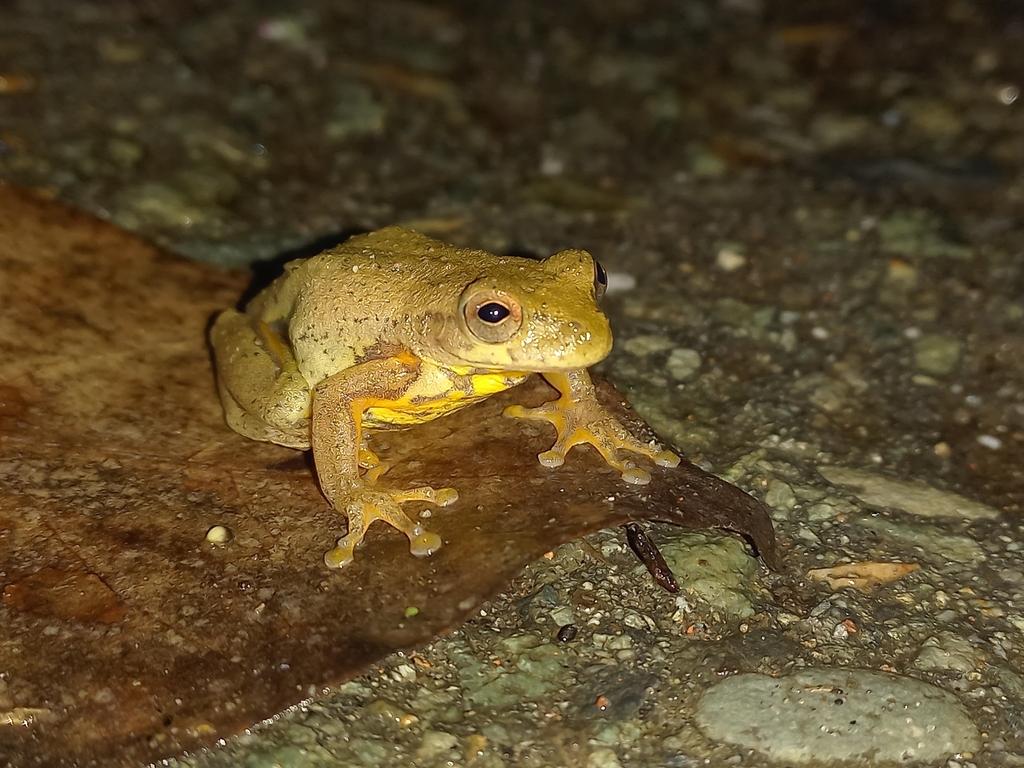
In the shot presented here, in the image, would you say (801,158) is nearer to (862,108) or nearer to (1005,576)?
(862,108)

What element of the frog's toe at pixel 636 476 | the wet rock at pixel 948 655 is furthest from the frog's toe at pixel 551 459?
the wet rock at pixel 948 655

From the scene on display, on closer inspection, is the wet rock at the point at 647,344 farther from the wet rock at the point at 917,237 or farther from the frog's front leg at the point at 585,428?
the wet rock at the point at 917,237

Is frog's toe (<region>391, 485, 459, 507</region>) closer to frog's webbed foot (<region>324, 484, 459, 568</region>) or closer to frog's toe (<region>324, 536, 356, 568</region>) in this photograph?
frog's webbed foot (<region>324, 484, 459, 568</region>)

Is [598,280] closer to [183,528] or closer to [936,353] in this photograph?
[183,528]

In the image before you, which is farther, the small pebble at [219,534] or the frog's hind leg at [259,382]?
the frog's hind leg at [259,382]

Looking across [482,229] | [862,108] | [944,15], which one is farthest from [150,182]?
[944,15]

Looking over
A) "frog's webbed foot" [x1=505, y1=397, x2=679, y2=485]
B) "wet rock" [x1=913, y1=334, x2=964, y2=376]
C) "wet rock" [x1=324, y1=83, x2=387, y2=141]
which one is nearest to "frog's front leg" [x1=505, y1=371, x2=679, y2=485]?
"frog's webbed foot" [x1=505, y1=397, x2=679, y2=485]

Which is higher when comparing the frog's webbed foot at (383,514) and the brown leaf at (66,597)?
the frog's webbed foot at (383,514)
